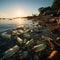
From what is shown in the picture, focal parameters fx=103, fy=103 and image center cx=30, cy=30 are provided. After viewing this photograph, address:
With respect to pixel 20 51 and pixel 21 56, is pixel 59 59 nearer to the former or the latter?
pixel 21 56

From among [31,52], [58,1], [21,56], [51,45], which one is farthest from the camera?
[58,1]

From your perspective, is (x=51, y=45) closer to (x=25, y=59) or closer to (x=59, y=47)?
(x=59, y=47)

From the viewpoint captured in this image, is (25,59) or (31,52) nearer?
(25,59)

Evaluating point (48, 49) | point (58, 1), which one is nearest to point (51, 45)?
point (48, 49)

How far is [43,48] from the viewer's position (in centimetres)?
676

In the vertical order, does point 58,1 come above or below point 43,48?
above

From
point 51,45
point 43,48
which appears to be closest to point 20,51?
point 43,48

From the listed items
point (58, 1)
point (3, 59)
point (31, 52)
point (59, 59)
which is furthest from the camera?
point (58, 1)

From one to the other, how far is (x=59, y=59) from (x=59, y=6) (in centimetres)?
4869

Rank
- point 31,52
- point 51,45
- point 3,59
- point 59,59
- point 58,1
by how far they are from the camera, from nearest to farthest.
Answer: point 59,59, point 3,59, point 31,52, point 51,45, point 58,1

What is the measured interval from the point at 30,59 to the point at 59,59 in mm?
1519

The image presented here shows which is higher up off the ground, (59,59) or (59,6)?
(59,6)

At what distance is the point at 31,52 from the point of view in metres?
6.25

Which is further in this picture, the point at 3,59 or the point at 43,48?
the point at 43,48
